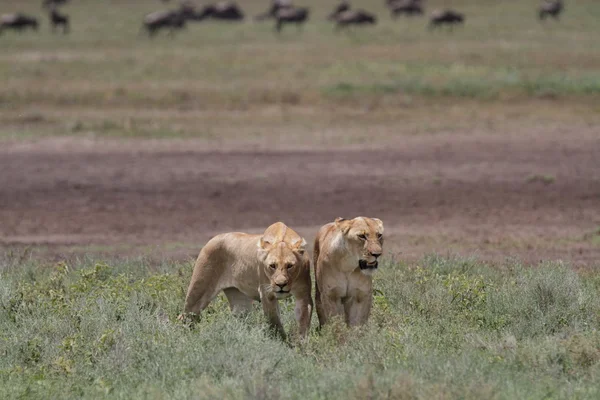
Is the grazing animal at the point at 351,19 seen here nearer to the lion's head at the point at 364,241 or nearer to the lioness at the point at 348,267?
the lioness at the point at 348,267

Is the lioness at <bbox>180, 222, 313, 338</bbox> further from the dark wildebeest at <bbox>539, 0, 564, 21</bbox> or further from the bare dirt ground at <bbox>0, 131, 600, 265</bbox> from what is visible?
the dark wildebeest at <bbox>539, 0, 564, 21</bbox>

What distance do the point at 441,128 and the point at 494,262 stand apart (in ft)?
36.4

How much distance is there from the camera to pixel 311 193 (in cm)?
1789

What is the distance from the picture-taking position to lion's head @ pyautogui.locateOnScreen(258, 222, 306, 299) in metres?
7.84

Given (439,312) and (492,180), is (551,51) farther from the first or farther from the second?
(439,312)

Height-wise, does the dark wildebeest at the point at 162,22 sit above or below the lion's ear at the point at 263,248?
below

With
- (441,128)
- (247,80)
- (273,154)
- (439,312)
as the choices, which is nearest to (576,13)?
(247,80)

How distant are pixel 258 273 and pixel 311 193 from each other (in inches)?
380

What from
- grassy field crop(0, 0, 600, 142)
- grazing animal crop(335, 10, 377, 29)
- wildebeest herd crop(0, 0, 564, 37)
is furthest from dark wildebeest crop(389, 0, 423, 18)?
grassy field crop(0, 0, 600, 142)

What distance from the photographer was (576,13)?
5053cm

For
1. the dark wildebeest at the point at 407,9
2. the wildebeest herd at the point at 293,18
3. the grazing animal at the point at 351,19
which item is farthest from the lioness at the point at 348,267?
the dark wildebeest at the point at 407,9

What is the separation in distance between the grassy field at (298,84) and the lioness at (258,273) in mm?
14014

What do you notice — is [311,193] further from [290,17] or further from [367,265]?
[290,17]

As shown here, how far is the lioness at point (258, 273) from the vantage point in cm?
793
